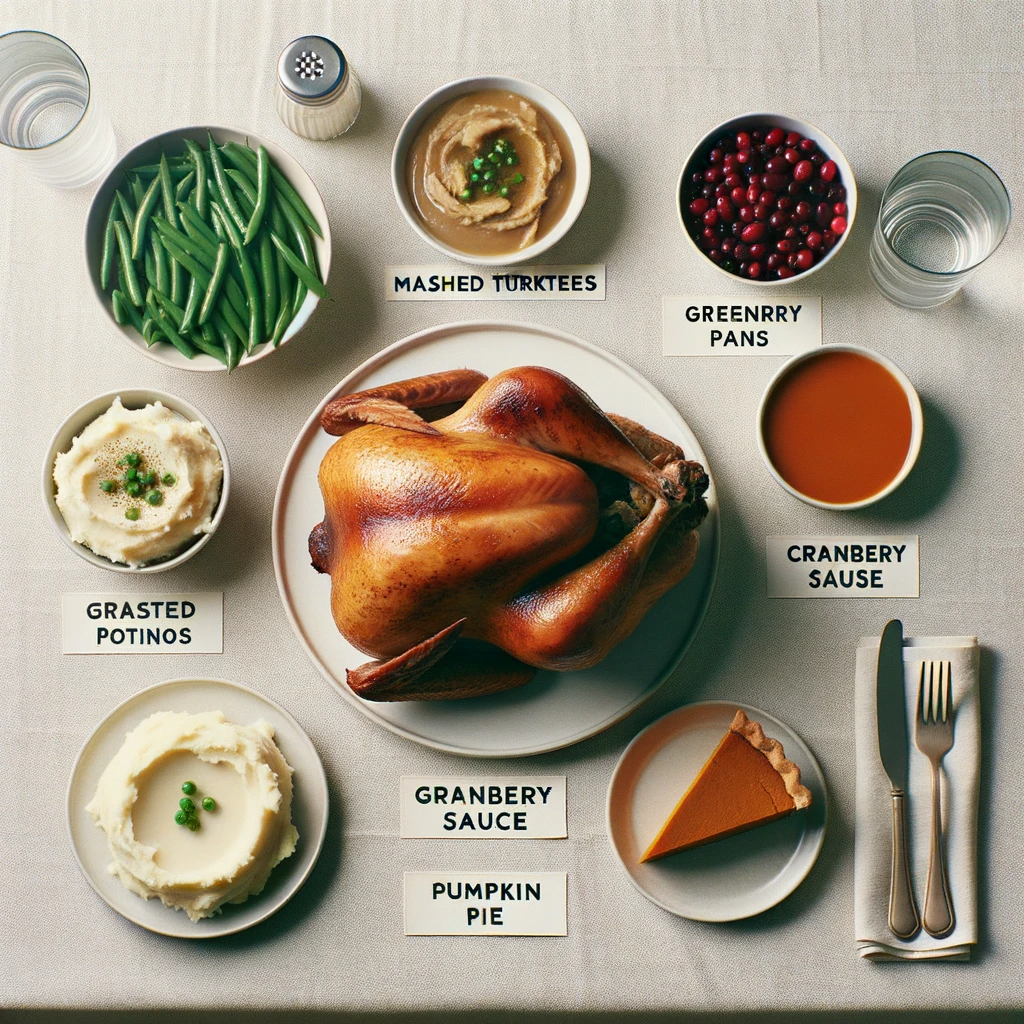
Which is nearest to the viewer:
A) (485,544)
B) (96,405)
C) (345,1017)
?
(485,544)

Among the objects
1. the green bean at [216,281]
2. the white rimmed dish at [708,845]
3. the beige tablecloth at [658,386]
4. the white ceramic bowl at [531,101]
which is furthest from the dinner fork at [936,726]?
the green bean at [216,281]

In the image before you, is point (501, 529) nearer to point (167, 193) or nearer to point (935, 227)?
point (167, 193)

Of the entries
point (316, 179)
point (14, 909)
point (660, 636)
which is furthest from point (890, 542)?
point (14, 909)

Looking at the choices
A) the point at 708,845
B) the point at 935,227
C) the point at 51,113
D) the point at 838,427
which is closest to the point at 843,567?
the point at 838,427

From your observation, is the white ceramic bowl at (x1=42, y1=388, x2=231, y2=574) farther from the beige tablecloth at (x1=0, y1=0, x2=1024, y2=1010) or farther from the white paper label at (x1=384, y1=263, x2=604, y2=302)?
the white paper label at (x1=384, y1=263, x2=604, y2=302)

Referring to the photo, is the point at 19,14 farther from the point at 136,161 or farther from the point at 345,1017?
the point at 345,1017

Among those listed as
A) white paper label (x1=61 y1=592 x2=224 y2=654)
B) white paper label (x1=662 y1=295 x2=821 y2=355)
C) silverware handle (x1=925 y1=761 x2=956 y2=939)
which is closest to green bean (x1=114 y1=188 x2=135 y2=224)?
white paper label (x1=61 y1=592 x2=224 y2=654)
